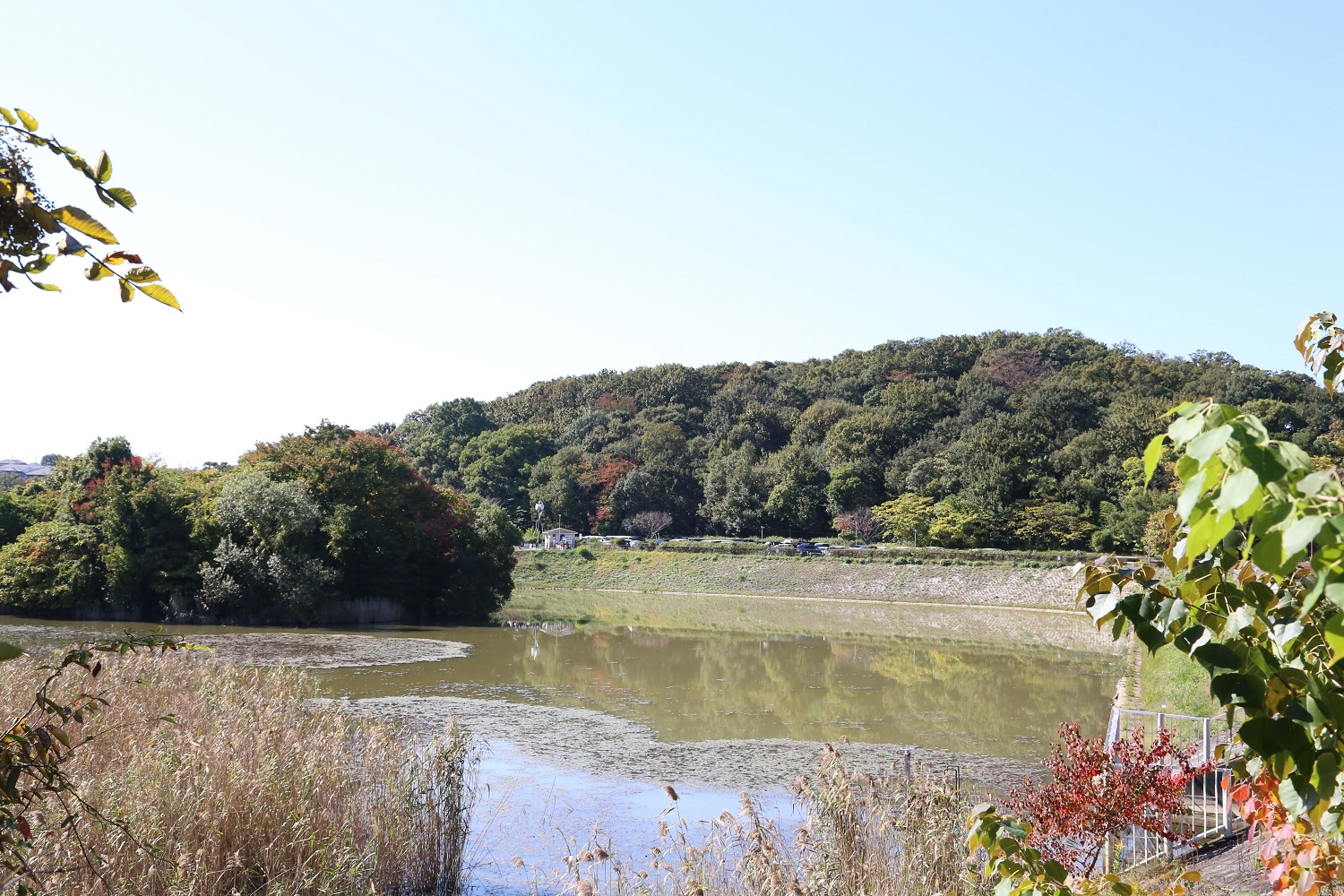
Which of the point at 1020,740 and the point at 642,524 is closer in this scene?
the point at 1020,740

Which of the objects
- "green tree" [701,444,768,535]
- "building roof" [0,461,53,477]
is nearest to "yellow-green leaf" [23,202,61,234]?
"green tree" [701,444,768,535]

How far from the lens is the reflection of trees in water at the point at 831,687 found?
1552 centimetres

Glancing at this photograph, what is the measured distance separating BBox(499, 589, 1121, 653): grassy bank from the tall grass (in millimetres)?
23629

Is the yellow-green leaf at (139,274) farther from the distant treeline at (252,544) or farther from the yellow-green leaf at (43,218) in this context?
the distant treeline at (252,544)

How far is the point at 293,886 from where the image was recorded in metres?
5.88

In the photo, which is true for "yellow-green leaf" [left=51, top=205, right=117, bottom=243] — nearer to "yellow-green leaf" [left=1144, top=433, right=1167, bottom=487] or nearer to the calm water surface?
"yellow-green leaf" [left=1144, top=433, right=1167, bottom=487]

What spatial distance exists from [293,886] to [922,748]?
10.3 m

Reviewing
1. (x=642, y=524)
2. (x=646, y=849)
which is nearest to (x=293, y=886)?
(x=646, y=849)

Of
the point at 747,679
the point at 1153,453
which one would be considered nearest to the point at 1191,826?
the point at 1153,453

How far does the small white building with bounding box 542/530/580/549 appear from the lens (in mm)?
58162

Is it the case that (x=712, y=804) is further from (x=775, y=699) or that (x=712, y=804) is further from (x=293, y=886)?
(x=775, y=699)

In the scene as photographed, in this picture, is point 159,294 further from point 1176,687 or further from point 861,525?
point 861,525

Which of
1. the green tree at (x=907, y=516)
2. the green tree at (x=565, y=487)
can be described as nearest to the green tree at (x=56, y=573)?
the green tree at (x=907, y=516)

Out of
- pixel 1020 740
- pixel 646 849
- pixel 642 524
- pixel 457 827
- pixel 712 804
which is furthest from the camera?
pixel 642 524
